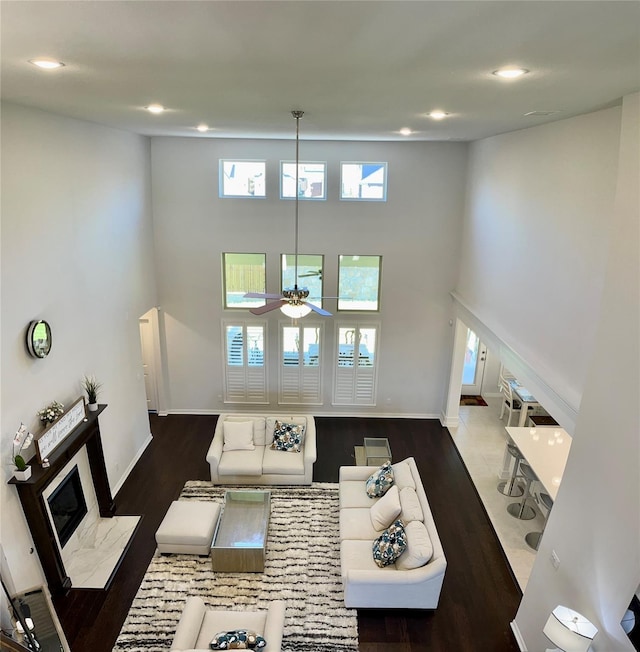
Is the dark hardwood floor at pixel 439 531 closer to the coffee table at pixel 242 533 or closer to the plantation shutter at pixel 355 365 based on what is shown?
the plantation shutter at pixel 355 365

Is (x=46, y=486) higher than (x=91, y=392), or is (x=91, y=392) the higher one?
(x=91, y=392)

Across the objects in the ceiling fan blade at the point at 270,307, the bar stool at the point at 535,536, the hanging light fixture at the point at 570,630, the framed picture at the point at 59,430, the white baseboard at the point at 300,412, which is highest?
the ceiling fan blade at the point at 270,307

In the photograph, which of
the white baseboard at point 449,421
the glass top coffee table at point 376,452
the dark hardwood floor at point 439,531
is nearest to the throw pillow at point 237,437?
the dark hardwood floor at point 439,531

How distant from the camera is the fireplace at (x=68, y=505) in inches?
209

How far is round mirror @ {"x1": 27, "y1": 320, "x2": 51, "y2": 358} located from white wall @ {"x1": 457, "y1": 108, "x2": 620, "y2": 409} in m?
5.27

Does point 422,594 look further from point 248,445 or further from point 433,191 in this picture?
point 433,191

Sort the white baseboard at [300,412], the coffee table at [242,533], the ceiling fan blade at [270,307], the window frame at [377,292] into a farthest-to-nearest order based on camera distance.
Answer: the white baseboard at [300,412] < the window frame at [377,292] < the coffee table at [242,533] < the ceiling fan blade at [270,307]

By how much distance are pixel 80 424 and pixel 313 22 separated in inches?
203

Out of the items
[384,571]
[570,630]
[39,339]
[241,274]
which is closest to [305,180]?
[241,274]

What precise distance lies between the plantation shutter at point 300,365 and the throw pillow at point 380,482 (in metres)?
3.05

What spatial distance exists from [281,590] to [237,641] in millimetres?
1299

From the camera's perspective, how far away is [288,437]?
7.29m

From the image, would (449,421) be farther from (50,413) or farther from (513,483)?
(50,413)

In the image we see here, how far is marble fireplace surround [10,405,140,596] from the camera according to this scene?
460 cm
